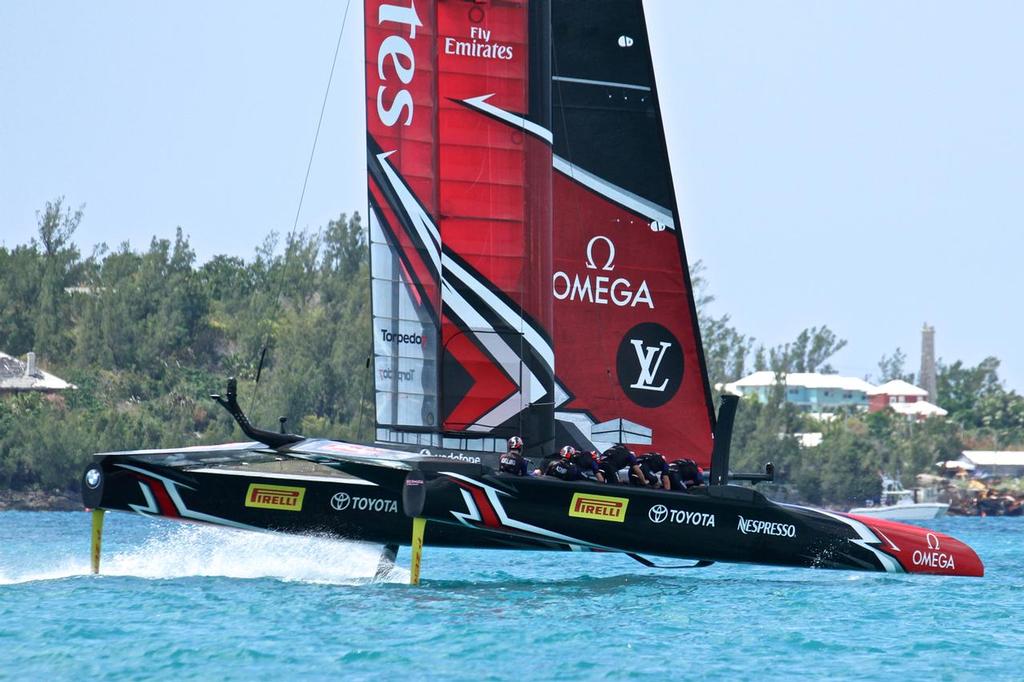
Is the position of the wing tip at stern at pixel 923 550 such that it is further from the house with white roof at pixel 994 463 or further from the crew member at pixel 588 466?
the house with white roof at pixel 994 463

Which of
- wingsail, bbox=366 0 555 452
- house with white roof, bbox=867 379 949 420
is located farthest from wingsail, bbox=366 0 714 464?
house with white roof, bbox=867 379 949 420

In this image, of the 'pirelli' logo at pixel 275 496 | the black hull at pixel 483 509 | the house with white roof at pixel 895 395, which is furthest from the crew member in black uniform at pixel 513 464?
the house with white roof at pixel 895 395

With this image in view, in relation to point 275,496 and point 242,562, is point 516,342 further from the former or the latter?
point 242,562

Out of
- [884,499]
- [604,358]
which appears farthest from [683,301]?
[884,499]

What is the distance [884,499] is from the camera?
59.5 m

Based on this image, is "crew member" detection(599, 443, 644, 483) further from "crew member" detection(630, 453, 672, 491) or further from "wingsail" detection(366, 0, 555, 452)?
"wingsail" detection(366, 0, 555, 452)

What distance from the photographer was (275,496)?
1566cm

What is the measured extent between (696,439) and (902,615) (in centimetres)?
414

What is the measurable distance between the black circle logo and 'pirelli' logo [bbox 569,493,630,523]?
3199mm

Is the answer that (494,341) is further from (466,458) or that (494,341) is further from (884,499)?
(884,499)

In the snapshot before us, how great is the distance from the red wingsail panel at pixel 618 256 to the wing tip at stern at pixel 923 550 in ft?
8.23

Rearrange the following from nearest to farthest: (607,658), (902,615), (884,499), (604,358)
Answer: (607,658) → (902,615) → (604,358) → (884,499)

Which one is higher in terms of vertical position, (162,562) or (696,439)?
(696,439)

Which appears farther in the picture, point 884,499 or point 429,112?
point 884,499
